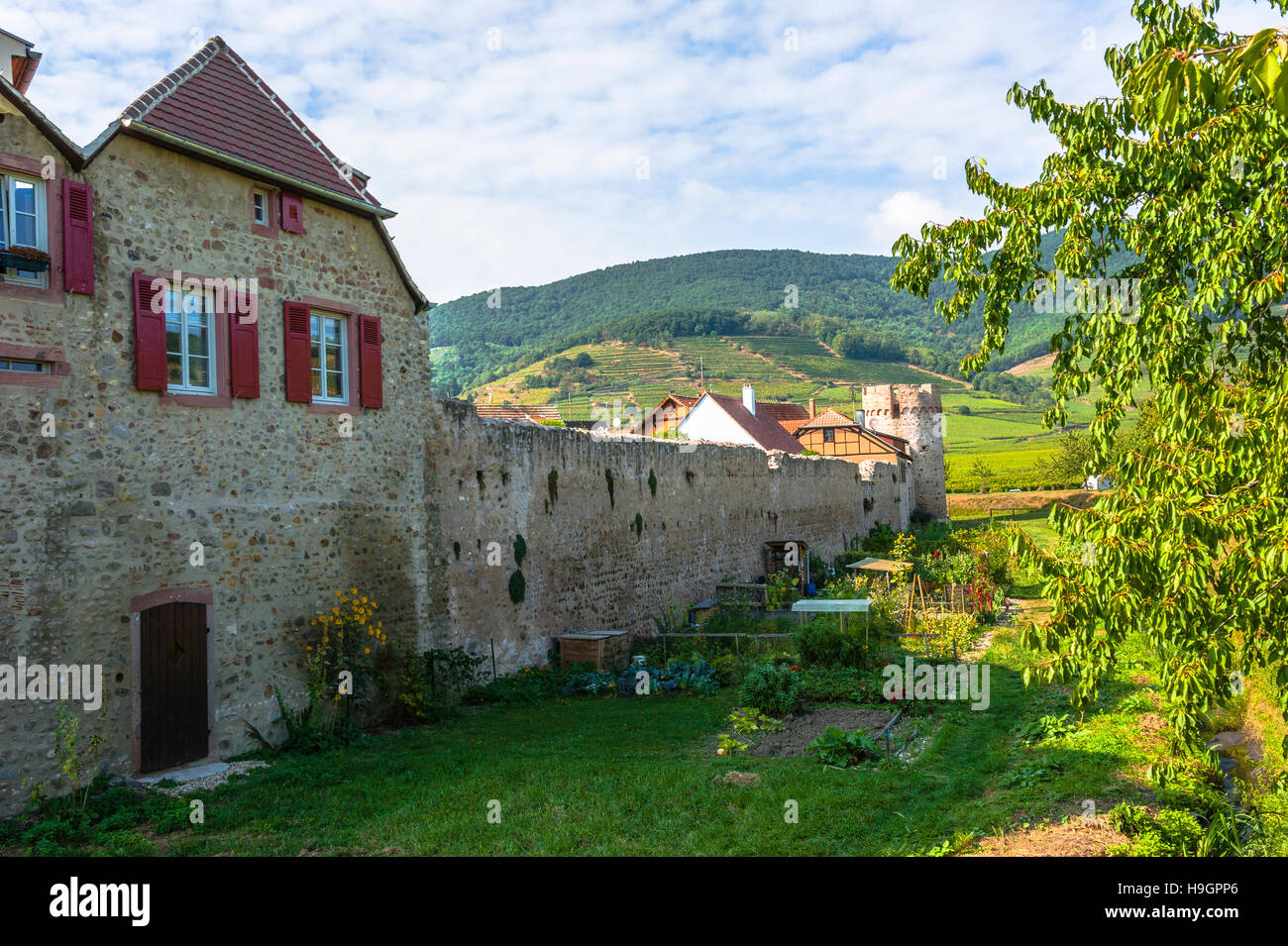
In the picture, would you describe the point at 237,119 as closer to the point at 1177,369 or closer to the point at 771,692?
the point at 771,692

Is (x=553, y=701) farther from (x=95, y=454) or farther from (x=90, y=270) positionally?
(x=90, y=270)

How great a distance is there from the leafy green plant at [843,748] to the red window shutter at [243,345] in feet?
24.1

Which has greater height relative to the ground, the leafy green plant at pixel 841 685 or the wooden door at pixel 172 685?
the wooden door at pixel 172 685

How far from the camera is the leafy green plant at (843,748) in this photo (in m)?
9.31

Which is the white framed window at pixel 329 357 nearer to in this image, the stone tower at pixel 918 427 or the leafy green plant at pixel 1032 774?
the leafy green plant at pixel 1032 774

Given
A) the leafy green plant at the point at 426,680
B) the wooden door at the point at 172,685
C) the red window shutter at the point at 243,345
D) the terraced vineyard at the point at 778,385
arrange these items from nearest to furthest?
the wooden door at the point at 172,685
the red window shutter at the point at 243,345
the leafy green plant at the point at 426,680
the terraced vineyard at the point at 778,385

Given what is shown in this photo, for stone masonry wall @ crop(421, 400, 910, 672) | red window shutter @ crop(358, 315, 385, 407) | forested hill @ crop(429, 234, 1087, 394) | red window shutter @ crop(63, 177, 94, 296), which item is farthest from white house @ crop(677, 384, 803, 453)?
forested hill @ crop(429, 234, 1087, 394)

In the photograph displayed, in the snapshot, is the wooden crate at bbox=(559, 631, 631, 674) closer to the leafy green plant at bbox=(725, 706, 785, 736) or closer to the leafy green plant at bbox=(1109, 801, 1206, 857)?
the leafy green plant at bbox=(725, 706, 785, 736)

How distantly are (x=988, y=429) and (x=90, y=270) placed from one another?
87464 millimetres

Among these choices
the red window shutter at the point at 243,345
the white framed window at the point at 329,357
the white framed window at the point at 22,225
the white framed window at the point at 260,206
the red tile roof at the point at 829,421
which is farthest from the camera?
the red tile roof at the point at 829,421

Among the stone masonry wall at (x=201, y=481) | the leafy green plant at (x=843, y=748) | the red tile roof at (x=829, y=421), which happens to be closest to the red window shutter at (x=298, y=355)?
the stone masonry wall at (x=201, y=481)

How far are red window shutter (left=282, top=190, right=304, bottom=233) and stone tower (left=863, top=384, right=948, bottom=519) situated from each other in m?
39.2

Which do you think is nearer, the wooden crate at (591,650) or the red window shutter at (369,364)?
the red window shutter at (369,364)

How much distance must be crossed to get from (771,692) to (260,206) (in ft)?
28.5
